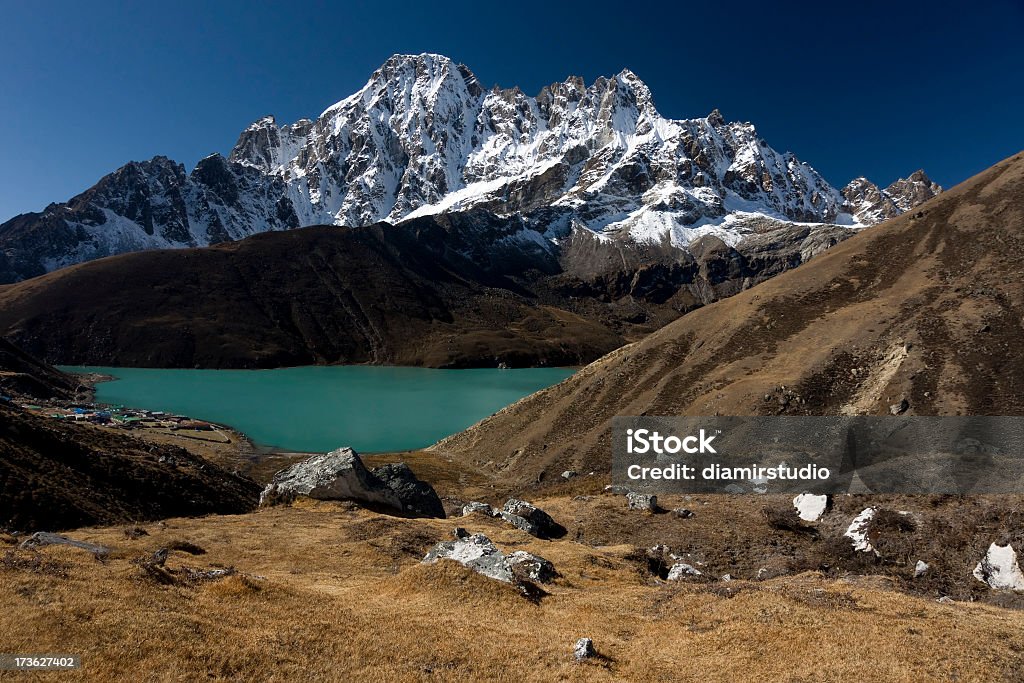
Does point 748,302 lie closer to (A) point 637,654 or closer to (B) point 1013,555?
(B) point 1013,555

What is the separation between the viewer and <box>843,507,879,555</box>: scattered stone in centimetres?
2931

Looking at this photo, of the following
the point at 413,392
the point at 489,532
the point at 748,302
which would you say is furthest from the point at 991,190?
the point at 413,392

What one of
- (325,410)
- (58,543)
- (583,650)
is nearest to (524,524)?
(583,650)

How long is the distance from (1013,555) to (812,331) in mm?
53411

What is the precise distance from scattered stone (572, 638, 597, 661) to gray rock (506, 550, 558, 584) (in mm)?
7620

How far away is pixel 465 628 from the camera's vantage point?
679 inches

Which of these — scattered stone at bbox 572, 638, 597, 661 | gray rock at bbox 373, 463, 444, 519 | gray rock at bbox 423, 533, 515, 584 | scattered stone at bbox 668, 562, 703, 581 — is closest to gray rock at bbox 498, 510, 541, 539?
gray rock at bbox 373, 463, 444, 519

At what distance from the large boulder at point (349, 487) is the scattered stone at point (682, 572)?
836 inches

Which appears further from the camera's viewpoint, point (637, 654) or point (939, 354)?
point (939, 354)

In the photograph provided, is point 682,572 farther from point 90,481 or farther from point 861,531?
point 90,481

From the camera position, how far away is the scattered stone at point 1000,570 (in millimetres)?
23250

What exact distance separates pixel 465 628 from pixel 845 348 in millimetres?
64206

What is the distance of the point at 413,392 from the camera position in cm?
19900

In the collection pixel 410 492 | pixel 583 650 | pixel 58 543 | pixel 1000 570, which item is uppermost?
pixel 58 543
